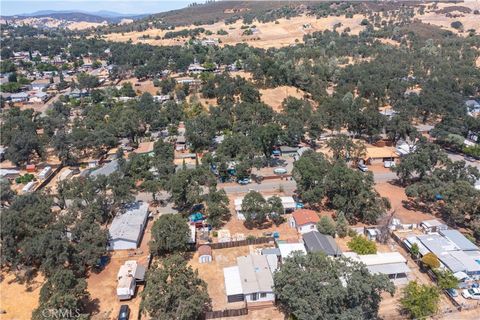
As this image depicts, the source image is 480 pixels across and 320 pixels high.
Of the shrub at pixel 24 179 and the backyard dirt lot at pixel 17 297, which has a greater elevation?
the shrub at pixel 24 179

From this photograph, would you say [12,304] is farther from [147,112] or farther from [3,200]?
[147,112]

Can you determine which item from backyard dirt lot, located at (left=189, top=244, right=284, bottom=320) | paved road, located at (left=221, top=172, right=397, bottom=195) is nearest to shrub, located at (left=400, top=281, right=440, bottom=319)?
backyard dirt lot, located at (left=189, top=244, right=284, bottom=320)

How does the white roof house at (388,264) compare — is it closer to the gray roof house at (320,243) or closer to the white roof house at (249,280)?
the gray roof house at (320,243)

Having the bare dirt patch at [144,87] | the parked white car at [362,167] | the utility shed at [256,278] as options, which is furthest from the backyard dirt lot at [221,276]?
the bare dirt patch at [144,87]

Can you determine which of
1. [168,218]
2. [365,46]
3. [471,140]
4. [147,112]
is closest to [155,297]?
[168,218]

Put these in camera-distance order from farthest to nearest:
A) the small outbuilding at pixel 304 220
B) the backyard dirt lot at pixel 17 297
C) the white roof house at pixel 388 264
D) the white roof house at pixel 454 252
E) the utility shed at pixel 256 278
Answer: the small outbuilding at pixel 304 220 → the white roof house at pixel 454 252 → the white roof house at pixel 388 264 → the backyard dirt lot at pixel 17 297 → the utility shed at pixel 256 278

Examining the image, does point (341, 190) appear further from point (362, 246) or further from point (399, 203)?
point (399, 203)
